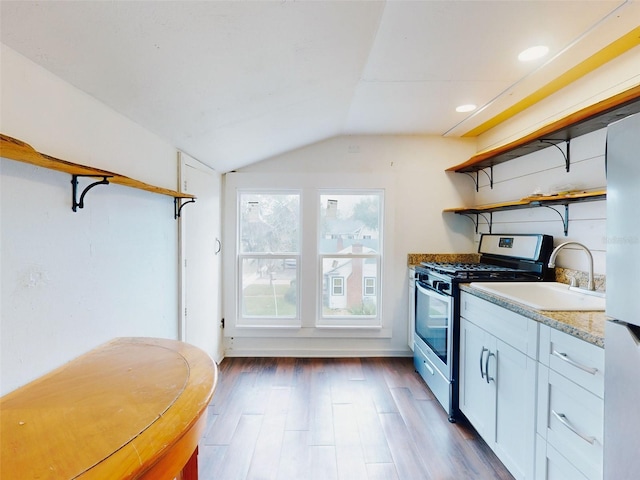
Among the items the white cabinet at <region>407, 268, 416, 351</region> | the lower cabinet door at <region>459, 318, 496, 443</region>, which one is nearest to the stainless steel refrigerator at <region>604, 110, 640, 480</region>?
the lower cabinet door at <region>459, 318, 496, 443</region>

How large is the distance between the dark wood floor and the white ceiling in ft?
6.52

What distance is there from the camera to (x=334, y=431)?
1.92 meters

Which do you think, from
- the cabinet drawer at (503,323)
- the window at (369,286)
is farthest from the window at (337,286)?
the cabinet drawer at (503,323)

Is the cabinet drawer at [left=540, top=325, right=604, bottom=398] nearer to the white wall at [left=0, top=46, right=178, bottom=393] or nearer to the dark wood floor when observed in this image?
the dark wood floor

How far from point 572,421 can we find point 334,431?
4.35ft

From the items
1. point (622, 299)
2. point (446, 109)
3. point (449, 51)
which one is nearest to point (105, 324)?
point (622, 299)

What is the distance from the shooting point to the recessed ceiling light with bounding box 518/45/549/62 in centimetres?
154

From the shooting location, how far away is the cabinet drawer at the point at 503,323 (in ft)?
4.56

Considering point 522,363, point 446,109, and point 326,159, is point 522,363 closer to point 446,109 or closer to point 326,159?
point 446,109

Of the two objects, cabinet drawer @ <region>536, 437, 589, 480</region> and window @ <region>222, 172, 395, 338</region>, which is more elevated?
window @ <region>222, 172, 395, 338</region>

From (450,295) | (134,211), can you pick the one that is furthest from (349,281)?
(134,211)

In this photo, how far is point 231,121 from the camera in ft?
6.21

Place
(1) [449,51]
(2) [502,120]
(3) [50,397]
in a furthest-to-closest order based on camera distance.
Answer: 1. (2) [502,120]
2. (1) [449,51]
3. (3) [50,397]

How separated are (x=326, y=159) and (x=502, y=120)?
5.54 ft
